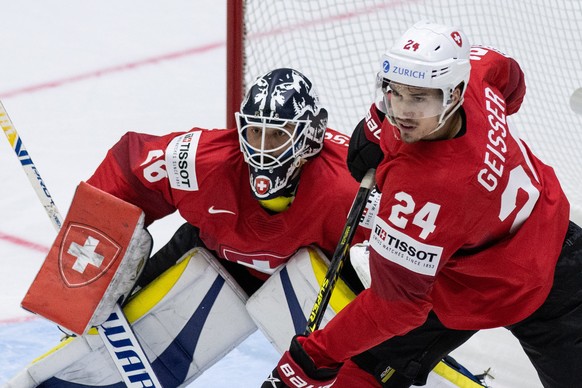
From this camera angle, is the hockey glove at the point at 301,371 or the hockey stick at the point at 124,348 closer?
the hockey glove at the point at 301,371

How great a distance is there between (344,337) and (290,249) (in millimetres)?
436

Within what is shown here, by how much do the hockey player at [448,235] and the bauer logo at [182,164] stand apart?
37 cm

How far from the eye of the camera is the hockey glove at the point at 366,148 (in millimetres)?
2453

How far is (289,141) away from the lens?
247 cm

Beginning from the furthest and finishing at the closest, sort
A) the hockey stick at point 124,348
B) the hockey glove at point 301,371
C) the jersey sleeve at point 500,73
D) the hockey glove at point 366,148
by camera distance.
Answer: the hockey stick at point 124,348
the hockey glove at point 366,148
the jersey sleeve at point 500,73
the hockey glove at point 301,371

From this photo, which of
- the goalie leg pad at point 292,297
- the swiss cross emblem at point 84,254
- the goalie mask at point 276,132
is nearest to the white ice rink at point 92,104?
the goalie leg pad at point 292,297

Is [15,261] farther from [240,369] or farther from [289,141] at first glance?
[289,141]

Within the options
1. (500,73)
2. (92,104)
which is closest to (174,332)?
(500,73)

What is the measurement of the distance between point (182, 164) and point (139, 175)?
131 mm

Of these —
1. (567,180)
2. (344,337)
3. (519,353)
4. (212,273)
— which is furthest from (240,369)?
(567,180)

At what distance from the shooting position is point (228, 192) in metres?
2.56

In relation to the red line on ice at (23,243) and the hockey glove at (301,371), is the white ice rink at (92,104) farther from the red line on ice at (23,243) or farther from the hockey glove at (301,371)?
the hockey glove at (301,371)

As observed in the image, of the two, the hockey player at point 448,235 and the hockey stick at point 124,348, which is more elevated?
the hockey player at point 448,235

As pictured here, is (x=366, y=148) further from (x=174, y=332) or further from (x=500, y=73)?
(x=174, y=332)
